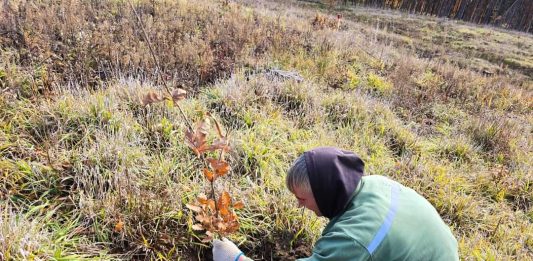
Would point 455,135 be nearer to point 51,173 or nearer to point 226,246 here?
point 226,246

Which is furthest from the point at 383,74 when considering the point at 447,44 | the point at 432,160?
the point at 447,44

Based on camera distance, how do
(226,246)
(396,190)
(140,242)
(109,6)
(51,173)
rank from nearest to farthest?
(396,190) → (226,246) → (140,242) → (51,173) → (109,6)

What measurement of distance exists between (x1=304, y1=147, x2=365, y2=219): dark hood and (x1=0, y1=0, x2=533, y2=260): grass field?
1.13 meters

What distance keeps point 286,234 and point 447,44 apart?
Answer: 15.3m

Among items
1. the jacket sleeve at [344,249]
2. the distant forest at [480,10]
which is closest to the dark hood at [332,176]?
the jacket sleeve at [344,249]

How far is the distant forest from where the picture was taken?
23688 mm

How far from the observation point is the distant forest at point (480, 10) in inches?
933

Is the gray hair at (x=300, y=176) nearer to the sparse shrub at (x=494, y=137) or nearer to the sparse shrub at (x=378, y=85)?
the sparse shrub at (x=494, y=137)

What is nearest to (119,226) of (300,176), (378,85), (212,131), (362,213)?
(300,176)

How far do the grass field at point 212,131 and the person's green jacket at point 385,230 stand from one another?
1.18 metres

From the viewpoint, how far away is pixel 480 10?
25047mm

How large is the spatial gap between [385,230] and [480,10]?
94.1 feet

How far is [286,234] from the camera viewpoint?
2.92 metres

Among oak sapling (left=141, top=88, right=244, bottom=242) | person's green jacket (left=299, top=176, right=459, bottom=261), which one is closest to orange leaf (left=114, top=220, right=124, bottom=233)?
oak sapling (left=141, top=88, right=244, bottom=242)
